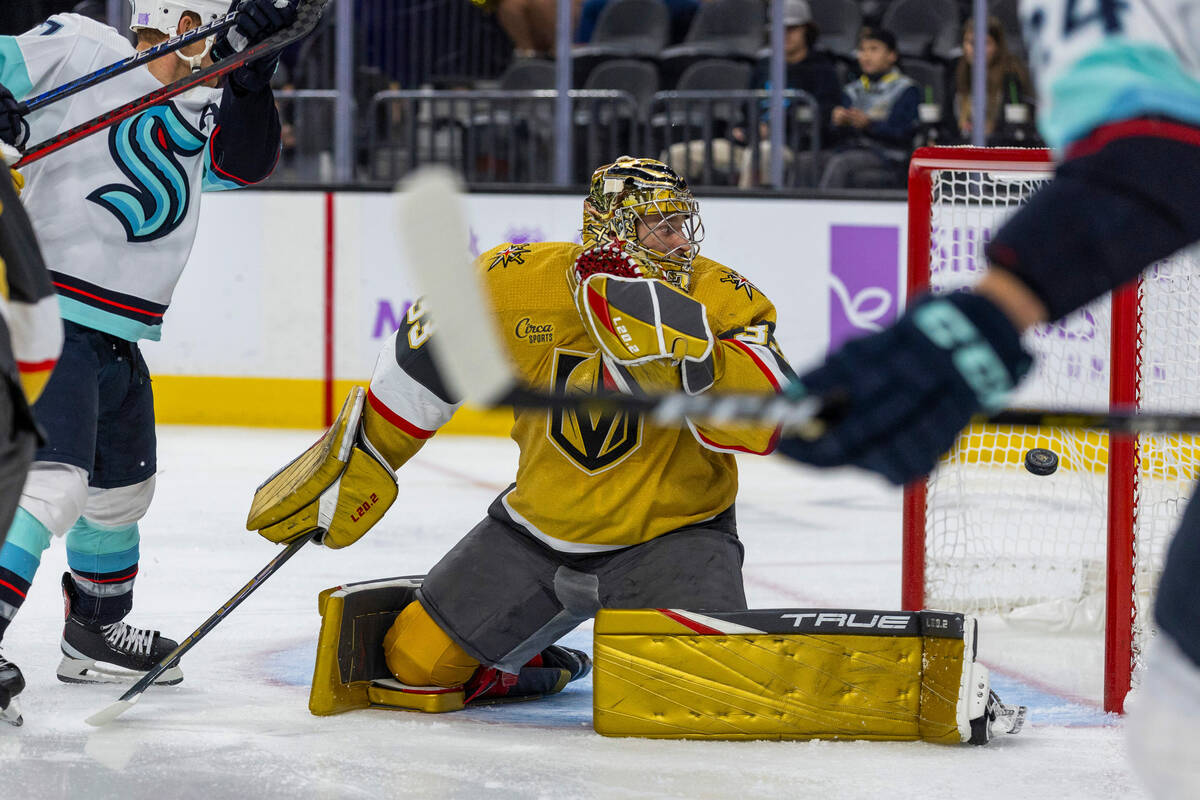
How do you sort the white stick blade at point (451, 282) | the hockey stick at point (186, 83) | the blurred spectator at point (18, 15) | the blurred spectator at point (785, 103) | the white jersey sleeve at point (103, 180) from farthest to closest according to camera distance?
the blurred spectator at point (18, 15)
the blurred spectator at point (785, 103)
the white jersey sleeve at point (103, 180)
the hockey stick at point (186, 83)
the white stick blade at point (451, 282)

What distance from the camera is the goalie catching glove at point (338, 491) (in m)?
2.44

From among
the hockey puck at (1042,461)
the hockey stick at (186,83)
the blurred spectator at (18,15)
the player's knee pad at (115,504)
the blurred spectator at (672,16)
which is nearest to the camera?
the hockey stick at (186,83)

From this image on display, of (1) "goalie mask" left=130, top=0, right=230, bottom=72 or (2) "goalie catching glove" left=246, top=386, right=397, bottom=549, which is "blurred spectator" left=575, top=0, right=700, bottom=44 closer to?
(1) "goalie mask" left=130, top=0, right=230, bottom=72

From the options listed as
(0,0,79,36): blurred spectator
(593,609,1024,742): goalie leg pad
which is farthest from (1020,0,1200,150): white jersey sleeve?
(0,0,79,36): blurred spectator

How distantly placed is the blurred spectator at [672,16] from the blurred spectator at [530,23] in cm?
11

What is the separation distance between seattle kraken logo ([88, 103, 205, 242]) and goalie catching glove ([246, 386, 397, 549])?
0.42m

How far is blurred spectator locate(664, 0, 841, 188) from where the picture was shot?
6.00m

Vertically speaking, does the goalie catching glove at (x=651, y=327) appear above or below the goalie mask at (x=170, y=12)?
below

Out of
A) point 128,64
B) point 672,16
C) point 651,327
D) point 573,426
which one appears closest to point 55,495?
point 128,64

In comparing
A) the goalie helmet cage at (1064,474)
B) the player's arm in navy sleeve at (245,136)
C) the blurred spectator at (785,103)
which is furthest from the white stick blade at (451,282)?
the blurred spectator at (785,103)

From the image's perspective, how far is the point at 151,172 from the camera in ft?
8.23

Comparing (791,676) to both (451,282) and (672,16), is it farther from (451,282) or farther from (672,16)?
(672,16)

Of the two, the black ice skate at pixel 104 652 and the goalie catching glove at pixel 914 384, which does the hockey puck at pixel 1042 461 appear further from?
the goalie catching glove at pixel 914 384

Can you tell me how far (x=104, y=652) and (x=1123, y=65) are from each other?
82.6 inches
